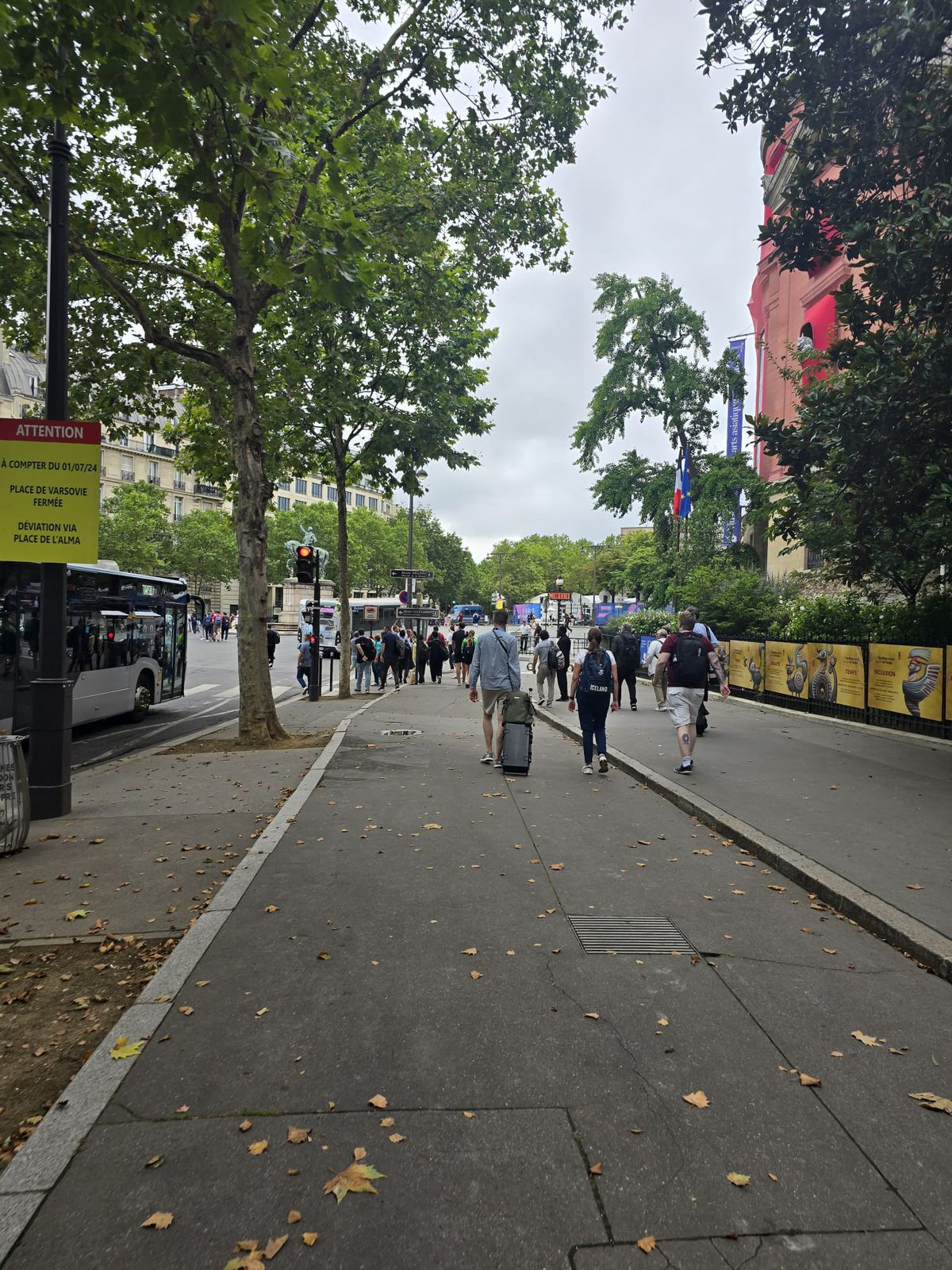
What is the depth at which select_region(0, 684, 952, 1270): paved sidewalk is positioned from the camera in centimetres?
238

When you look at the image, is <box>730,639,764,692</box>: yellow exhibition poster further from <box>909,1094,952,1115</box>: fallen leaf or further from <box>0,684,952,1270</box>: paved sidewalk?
<box>909,1094,952,1115</box>: fallen leaf

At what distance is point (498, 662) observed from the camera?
1044cm

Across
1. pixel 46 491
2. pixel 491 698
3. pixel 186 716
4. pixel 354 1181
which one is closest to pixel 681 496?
pixel 186 716

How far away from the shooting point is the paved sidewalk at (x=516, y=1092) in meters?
2.38

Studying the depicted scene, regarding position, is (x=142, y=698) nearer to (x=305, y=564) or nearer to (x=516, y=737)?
(x=305, y=564)

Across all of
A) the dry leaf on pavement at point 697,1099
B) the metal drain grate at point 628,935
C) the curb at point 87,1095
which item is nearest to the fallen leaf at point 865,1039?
the dry leaf on pavement at point 697,1099

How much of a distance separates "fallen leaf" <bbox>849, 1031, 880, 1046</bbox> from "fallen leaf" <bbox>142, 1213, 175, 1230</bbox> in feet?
9.26

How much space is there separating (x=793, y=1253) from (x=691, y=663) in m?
7.91

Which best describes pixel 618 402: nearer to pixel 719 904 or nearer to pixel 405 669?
pixel 405 669

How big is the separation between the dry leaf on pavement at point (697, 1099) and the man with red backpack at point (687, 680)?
690cm

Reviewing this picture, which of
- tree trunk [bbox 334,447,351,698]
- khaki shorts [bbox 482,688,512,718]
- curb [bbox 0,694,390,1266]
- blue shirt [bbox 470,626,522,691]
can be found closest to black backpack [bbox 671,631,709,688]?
blue shirt [bbox 470,626,522,691]

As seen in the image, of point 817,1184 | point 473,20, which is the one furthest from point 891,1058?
point 473,20

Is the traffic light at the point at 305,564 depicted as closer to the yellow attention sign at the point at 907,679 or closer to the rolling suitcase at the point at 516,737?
the rolling suitcase at the point at 516,737

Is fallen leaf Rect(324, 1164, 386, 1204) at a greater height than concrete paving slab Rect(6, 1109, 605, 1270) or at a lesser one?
greater
